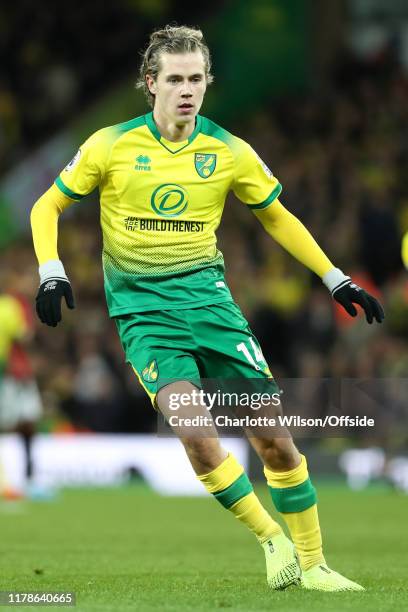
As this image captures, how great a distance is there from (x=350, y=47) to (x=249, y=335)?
16251 mm

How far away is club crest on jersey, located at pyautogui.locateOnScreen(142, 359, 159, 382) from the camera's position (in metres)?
6.38

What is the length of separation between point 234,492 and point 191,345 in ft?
2.24

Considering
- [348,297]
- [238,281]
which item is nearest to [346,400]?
[348,297]

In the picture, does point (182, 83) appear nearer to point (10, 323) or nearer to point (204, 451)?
point (204, 451)

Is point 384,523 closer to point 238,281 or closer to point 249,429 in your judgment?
point 249,429

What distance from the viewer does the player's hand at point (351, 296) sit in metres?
6.60

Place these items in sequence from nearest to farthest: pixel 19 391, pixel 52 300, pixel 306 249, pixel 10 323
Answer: pixel 52 300
pixel 306 249
pixel 10 323
pixel 19 391

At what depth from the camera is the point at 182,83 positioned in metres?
6.48

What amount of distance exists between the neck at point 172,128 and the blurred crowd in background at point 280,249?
30.6ft

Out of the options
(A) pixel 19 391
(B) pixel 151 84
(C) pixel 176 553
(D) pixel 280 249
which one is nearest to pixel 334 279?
(B) pixel 151 84

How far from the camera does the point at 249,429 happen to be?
653 cm
